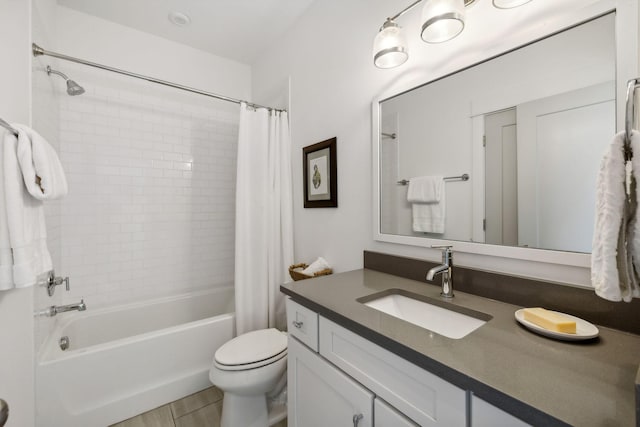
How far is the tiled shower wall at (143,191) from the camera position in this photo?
2.00 metres

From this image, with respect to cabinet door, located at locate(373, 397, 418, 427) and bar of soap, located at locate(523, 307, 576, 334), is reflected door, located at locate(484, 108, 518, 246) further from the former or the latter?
cabinet door, located at locate(373, 397, 418, 427)

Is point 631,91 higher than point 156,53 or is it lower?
lower

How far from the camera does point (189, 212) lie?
97.0 inches

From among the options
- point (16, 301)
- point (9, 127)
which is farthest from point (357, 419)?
point (9, 127)

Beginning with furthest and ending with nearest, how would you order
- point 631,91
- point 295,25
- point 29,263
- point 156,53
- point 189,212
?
point 189,212 → point 156,53 → point 295,25 → point 29,263 → point 631,91

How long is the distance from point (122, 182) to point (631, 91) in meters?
2.74

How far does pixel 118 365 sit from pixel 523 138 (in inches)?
90.5

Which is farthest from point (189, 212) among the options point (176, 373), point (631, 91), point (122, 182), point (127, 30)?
point (631, 91)

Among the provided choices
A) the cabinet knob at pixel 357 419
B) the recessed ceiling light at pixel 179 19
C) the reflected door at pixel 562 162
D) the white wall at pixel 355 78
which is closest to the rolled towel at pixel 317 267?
the white wall at pixel 355 78

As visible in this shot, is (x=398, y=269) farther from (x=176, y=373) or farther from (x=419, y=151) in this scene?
(x=176, y=373)

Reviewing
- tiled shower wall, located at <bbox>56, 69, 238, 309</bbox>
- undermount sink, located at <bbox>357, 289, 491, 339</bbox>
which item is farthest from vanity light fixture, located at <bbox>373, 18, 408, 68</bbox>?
tiled shower wall, located at <bbox>56, 69, 238, 309</bbox>

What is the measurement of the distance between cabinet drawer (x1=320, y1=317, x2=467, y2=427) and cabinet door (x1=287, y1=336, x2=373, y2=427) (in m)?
0.05

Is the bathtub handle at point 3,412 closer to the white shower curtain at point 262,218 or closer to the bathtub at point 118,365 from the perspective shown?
the bathtub at point 118,365

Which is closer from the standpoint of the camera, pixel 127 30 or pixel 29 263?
pixel 29 263
